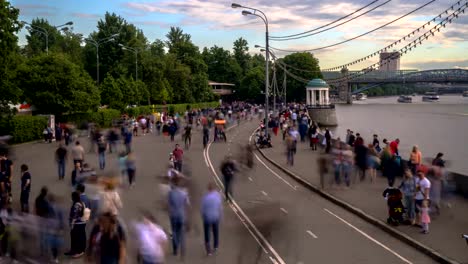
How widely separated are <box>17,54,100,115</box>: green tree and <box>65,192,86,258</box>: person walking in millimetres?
32969

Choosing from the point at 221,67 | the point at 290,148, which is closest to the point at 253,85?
the point at 221,67

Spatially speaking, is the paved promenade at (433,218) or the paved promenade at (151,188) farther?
the paved promenade at (433,218)

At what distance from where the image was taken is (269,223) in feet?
50.4

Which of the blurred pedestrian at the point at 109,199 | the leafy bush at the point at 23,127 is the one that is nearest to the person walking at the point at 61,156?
the blurred pedestrian at the point at 109,199

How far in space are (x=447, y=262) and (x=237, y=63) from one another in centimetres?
15124

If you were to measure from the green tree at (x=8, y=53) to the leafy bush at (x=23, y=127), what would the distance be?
87cm

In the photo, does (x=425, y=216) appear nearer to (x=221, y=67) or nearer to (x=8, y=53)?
(x=8, y=53)

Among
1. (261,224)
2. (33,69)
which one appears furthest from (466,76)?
(261,224)

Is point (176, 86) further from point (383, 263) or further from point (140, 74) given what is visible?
point (383, 263)

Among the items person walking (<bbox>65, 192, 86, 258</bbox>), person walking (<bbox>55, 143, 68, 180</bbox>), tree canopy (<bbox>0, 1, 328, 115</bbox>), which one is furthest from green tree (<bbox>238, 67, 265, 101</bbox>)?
person walking (<bbox>65, 192, 86, 258</bbox>)

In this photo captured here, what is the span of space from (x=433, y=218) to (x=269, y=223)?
A: 431 centimetres

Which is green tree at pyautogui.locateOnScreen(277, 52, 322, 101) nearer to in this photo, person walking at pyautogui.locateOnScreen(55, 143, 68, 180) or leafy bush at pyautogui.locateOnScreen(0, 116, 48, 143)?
leafy bush at pyautogui.locateOnScreen(0, 116, 48, 143)

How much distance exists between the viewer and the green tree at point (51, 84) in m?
43.2

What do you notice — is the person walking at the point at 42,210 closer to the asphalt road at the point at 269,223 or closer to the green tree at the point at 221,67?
the asphalt road at the point at 269,223
